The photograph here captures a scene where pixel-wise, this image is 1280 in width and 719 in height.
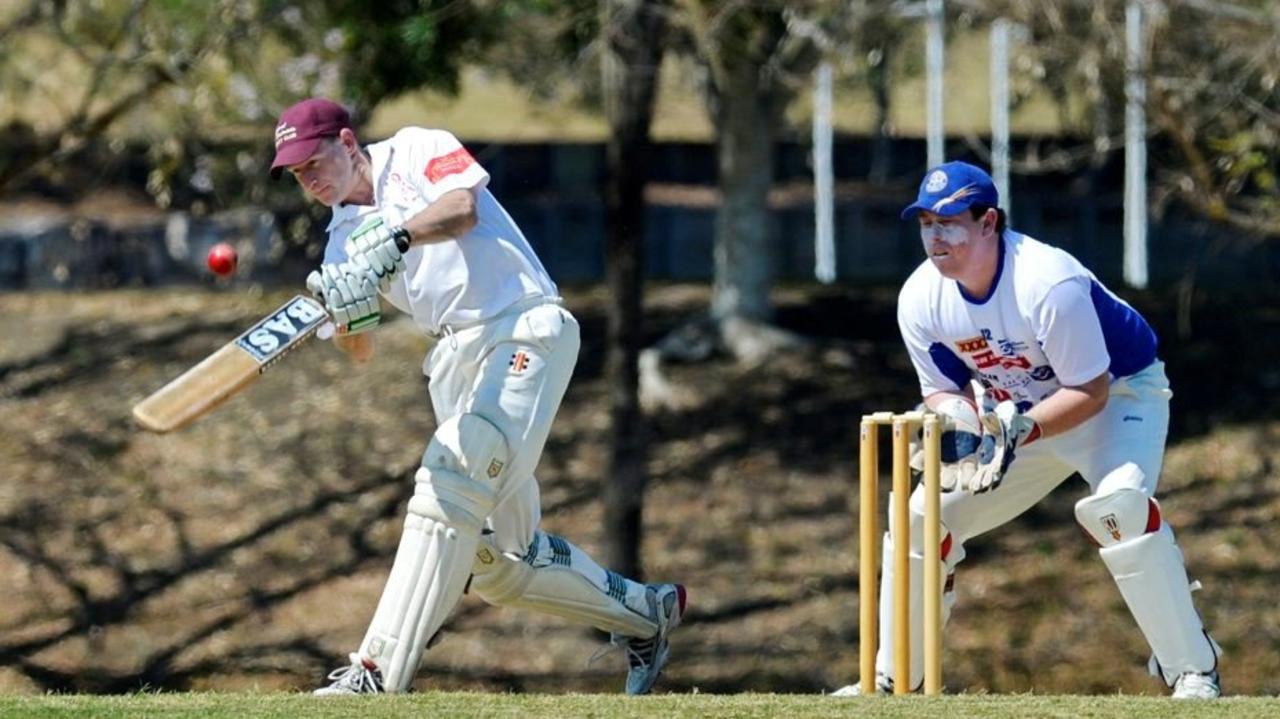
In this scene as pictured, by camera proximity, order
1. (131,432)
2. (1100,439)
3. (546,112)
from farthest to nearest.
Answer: (546,112), (131,432), (1100,439)

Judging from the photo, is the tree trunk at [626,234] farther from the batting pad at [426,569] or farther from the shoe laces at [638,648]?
the batting pad at [426,569]

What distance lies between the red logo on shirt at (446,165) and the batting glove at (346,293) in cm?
41

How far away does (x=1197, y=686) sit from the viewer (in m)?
6.18

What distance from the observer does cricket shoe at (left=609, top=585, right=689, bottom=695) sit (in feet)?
22.5

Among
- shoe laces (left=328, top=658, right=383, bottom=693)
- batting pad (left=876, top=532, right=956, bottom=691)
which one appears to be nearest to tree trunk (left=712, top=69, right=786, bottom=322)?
batting pad (left=876, top=532, right=956, bottom=691)

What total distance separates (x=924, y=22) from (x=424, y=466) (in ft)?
27.8

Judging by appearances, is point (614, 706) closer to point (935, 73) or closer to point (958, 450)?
point (958, 450)

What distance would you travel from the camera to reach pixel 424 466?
238 inches

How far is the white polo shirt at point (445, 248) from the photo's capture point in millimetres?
6141

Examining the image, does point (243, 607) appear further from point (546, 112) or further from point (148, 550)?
point (546, 112)

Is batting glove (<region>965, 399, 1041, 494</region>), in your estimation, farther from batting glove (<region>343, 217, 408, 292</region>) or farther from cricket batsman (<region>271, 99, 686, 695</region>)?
batting glove (<region>343, 217, 408, 292</region>)

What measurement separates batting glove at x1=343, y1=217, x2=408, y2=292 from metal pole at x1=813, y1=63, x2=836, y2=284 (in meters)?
11.9

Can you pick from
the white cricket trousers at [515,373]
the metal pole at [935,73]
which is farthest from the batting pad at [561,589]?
the metal pole at [935,73]

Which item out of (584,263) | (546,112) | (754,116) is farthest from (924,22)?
(584,263)
